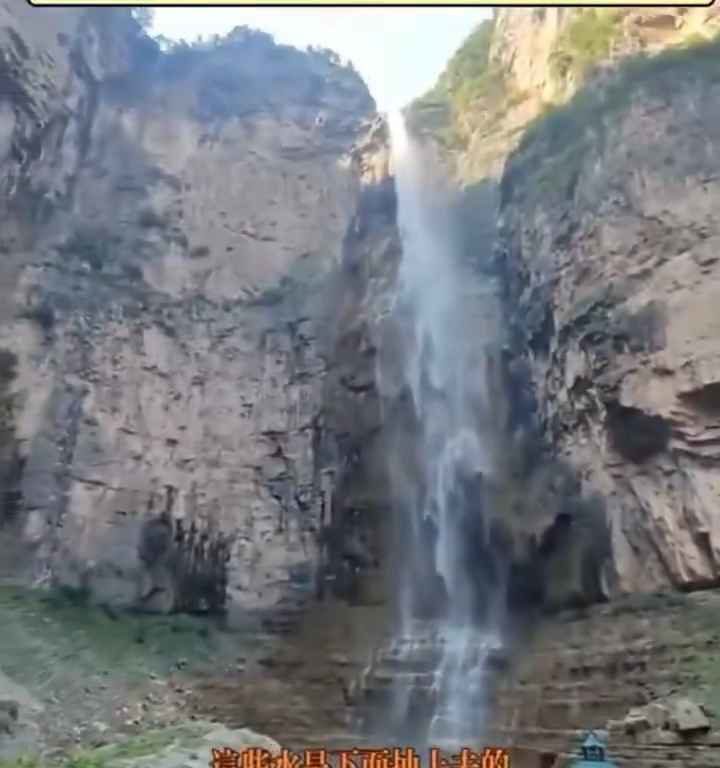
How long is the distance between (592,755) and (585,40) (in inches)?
268

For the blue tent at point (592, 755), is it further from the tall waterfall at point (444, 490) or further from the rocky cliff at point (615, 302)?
the rocky cliff at point (615, 302)

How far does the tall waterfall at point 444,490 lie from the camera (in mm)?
7120

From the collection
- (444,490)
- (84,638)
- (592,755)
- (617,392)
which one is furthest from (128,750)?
(617,392)

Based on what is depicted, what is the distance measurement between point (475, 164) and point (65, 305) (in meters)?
A: 4.75

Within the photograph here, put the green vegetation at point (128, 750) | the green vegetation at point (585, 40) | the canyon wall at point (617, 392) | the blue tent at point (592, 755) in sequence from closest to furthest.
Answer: the blue tent at point (592, 755) → the green vegetation at point (128, 750) → the canyon wall at point (617, 392) → the green vegetation at point (585, 40)

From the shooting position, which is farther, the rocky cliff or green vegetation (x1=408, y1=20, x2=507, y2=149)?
green vegetation (x1=408, y1=20, x2=507, y2=149)

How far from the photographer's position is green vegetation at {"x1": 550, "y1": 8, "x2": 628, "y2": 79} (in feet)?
30.6

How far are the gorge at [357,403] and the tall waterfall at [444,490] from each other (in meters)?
0.03

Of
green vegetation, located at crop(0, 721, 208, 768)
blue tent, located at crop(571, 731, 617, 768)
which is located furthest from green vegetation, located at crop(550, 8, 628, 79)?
green vegetation, located at crop(0, 721, 208, 768)

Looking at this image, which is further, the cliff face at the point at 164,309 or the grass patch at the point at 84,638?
the cliff face at the point at 164,309

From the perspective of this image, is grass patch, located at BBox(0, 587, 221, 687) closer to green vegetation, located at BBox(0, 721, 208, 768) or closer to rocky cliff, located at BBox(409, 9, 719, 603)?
green vegetation, located at BBox(0, 721, 208, 768)

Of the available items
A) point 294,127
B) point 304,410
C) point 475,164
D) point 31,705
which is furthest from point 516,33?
point 31,705

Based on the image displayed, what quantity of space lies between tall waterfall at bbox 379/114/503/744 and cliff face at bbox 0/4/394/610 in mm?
672

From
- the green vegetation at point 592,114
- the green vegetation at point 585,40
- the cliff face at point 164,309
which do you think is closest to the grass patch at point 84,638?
the cliff face at point 164,309
